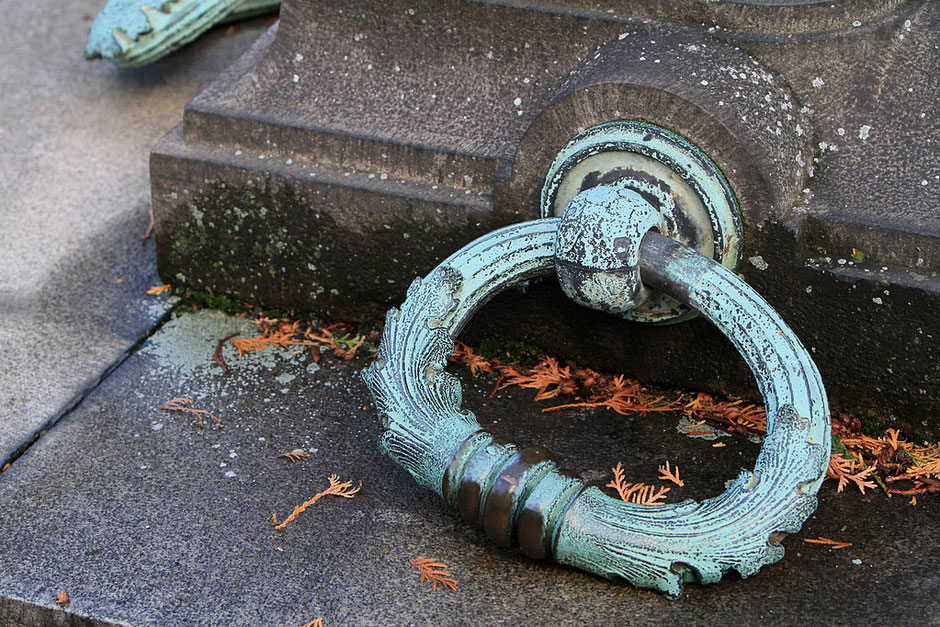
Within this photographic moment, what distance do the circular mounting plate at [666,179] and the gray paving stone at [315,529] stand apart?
1.35 feet

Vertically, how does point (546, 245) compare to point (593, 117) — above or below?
below

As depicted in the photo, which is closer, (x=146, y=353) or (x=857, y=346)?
(x=857, y=346)

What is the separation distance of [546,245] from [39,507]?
114 centimetres

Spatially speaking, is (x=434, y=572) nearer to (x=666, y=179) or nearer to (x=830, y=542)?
(x=830, y=542)

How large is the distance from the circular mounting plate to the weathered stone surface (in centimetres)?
3

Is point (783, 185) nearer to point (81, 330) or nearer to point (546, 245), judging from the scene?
point (546, 245)

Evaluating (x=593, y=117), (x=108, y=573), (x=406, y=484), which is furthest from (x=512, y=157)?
(x=108, y=573)

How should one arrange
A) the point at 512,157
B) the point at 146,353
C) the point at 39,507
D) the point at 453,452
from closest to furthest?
the point at 453,452 → the point at 39,507 → the point at 512,157 → the point at 146,353

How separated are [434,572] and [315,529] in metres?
0.27

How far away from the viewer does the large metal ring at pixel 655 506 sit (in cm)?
182

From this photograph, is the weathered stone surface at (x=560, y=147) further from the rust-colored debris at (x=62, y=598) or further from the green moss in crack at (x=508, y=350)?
the rust-colored debris at (x=62, y=598)

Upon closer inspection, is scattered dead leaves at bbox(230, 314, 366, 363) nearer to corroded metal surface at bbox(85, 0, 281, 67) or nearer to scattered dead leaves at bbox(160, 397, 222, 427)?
scattered dead leaves at bbox(160, 397, 222, 427)

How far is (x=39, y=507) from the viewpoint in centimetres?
212

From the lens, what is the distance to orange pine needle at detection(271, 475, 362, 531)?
6.84ft
